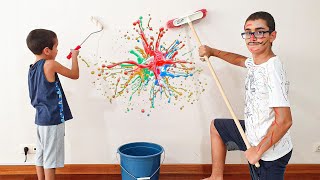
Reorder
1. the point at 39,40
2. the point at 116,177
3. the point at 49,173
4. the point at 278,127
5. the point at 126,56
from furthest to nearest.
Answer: the point at 116,177 → the point at 126,56 → the point at 49,173 → the point at 39,40 → the point at 278,127

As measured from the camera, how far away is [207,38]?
1971 mm

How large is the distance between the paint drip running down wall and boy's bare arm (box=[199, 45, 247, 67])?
0.16 metres

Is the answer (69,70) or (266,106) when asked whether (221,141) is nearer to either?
(266,106)

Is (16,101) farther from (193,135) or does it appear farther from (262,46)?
(262,46)

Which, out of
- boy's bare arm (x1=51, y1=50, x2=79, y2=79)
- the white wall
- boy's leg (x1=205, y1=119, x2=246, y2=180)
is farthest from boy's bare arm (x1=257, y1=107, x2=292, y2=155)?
boy's bare arm (x1=51, y1=50, x2=79, y2=79)

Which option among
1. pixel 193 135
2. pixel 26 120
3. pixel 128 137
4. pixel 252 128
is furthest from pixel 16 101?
pixel 252 128

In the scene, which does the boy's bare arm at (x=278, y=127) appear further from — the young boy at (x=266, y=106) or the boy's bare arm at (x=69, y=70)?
the boy's bare arm at (x=69, y=70)

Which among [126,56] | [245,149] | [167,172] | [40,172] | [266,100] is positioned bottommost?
[167,172]

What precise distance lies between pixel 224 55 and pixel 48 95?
98cm

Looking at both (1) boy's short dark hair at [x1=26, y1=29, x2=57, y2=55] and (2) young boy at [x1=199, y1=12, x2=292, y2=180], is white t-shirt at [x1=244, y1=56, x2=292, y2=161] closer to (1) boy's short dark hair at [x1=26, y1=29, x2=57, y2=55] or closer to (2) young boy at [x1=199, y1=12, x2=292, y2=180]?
(2) young boy at [x1=199, y1=12, x2=292, y2=180]

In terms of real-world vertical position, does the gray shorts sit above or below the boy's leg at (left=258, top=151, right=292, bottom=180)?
above

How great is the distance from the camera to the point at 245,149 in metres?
1.70

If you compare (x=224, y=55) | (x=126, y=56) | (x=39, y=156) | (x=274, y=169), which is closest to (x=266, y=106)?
(x=274, y=169)

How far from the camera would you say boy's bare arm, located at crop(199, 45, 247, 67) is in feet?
6.01
